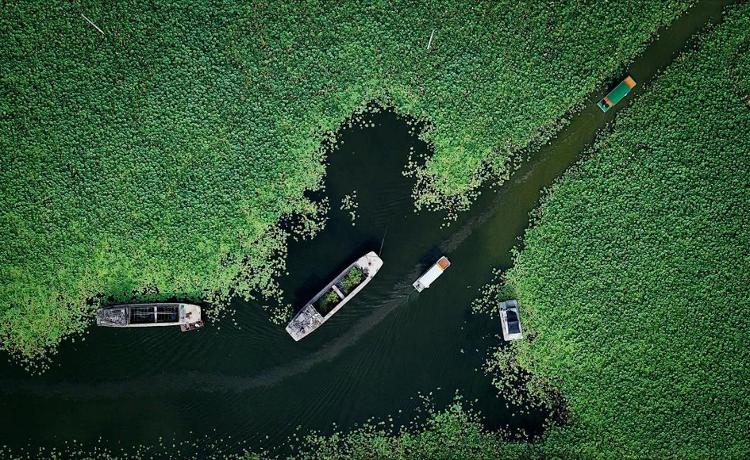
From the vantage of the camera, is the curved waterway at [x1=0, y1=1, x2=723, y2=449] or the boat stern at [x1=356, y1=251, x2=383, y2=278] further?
the curved waterway at [x1=0, y1=1, x2=723, y2=449]

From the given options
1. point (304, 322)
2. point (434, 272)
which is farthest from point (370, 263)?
point (304, 322)

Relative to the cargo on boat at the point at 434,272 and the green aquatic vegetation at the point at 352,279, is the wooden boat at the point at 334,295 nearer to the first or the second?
the green aquatic vegetation at the point at 352,279

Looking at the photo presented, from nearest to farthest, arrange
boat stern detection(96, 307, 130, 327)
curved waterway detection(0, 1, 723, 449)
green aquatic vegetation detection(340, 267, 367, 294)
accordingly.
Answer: boat stern detection(96, 307, 130, 327)
green aquatic vegetation detection(340, 267, 367, 294)
curved waterway detection(0, 1, 723, 449)

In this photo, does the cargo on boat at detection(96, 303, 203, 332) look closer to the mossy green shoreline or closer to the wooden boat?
the wooden boat

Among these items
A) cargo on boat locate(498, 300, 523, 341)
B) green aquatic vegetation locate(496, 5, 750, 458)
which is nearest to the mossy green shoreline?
green aquatic vegetation locate(496, 5, 750, 458)

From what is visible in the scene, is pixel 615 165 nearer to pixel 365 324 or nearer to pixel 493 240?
pixel 493 240

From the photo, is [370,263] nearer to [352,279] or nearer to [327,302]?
[352,279]
